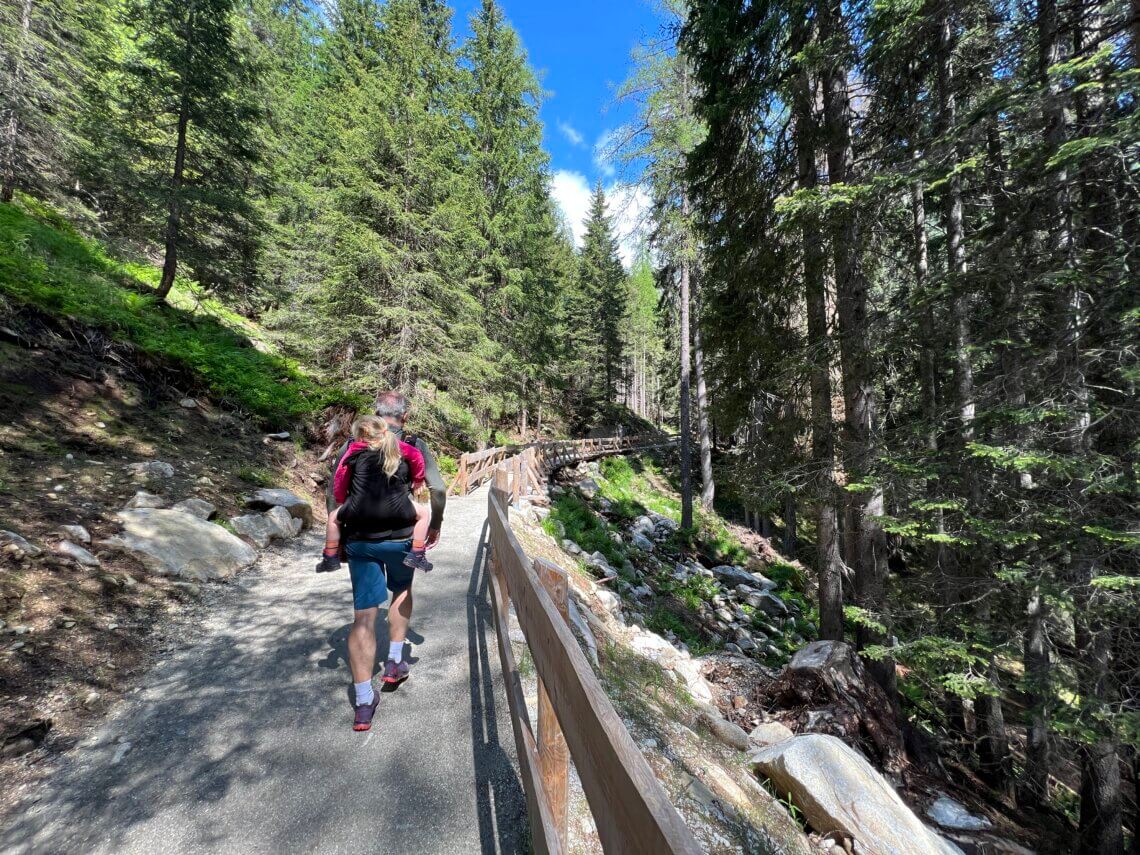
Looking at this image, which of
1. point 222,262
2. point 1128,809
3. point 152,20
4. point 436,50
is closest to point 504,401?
point 222,262

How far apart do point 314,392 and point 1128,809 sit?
15.4 m

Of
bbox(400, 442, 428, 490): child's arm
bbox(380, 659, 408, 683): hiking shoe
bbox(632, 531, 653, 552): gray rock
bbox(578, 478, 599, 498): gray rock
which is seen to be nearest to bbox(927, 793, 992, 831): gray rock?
bbox(380, 659, 408, 683): hiking shoe

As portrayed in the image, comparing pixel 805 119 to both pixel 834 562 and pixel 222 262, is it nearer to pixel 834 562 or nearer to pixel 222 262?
pixel 834 562

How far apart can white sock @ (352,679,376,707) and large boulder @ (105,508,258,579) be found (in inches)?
134

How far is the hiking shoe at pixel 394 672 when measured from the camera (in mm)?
3418

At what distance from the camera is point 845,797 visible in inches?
128

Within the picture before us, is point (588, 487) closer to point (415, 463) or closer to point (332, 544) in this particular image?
point (415, 463)

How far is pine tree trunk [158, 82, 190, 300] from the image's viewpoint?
38.3 ft

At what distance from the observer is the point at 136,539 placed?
4.92 metres

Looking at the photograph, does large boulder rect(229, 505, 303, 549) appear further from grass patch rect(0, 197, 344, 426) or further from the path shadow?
the path shadow

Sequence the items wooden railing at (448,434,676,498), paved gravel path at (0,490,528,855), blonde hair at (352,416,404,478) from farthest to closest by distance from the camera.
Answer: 1. wooden railing at (448,434,676,498)
2. blonde hair at (352,416,404,478)
3. paved gravel path at (0,490,528,855)

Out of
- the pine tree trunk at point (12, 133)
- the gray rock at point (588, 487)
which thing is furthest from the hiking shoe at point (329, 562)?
the pine tree trunk at point (12, 133)

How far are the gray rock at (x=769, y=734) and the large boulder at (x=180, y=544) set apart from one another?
239 inches

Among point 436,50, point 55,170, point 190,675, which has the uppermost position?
point 436,50
